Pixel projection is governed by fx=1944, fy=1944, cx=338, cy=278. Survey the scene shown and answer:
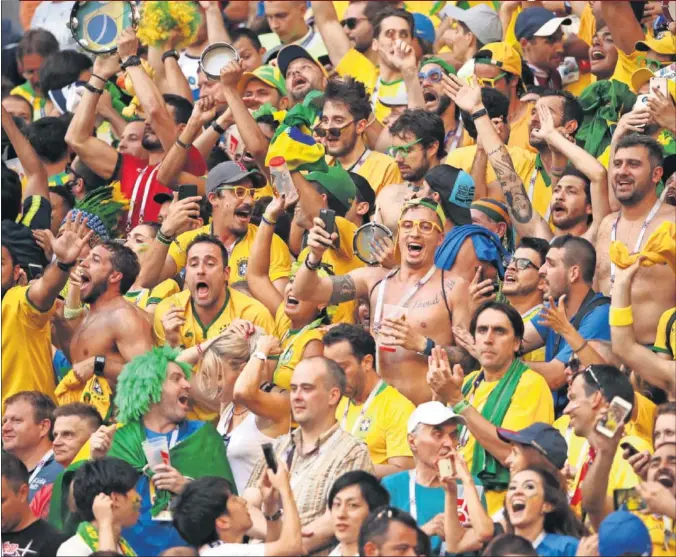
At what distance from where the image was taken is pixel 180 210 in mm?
12031

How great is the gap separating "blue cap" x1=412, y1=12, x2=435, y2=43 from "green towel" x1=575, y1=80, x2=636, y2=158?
2795mm

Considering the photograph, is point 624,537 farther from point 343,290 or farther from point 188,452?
point 343,290

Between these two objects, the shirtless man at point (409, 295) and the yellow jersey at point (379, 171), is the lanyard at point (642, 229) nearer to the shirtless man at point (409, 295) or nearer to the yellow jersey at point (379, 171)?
the shirtless man at point (409, 295)

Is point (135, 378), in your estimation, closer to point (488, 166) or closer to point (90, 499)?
point (90, 499)

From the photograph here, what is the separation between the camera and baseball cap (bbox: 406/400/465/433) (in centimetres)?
929

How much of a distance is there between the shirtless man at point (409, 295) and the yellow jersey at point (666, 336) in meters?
1.03

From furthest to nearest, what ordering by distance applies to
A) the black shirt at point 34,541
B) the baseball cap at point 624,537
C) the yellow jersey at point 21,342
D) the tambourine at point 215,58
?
1. the tambourine at point 215,58
2. the yellow jersey at point 21,342
3. the black shirt at point 34,541
4. the baseball cap at point 624,537

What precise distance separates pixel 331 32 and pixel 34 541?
21.5 ft

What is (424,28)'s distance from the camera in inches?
603

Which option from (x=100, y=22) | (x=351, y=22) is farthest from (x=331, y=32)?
(x=100, y=22)

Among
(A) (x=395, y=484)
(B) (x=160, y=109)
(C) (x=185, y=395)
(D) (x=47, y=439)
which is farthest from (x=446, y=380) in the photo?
(B) (x=160, y=109)

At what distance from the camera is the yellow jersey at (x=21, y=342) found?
11594 millimetres

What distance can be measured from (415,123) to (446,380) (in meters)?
3.02

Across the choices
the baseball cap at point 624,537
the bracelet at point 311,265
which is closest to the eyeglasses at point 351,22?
the bracelet at point 311,265
